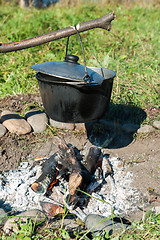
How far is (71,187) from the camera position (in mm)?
2342

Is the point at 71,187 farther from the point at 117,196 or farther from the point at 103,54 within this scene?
the point at 103,54

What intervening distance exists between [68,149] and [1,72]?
7.91 ft

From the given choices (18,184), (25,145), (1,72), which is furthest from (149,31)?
(18,184)

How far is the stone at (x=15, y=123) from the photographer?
3.23 meters

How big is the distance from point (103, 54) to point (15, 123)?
2.42 meters

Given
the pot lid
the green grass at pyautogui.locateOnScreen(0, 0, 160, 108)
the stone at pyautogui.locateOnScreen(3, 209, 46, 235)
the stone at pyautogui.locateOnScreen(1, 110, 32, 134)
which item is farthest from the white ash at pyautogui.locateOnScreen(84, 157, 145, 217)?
the green grass at pyautogui.locateOnScreen(0, 0, 160, 108)

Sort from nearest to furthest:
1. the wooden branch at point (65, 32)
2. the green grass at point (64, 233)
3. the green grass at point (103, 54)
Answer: the green grass at point (64, 233) → the wooden branch at point (65, 32) → the green grass at point (103, 54)

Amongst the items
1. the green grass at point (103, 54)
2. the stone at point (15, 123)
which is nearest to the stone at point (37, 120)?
the stone at point (15, 123)

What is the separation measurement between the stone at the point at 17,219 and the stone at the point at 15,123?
1326 millimetres

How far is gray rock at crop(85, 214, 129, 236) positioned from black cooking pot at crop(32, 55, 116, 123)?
833mm

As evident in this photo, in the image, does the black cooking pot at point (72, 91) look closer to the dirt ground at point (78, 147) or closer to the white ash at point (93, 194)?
the white ash at point (93, 194)

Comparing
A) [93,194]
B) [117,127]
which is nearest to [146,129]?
[117,127]

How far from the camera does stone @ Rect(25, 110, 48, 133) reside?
11.1 ft

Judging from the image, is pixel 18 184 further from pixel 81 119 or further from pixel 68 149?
pixel 81 119
